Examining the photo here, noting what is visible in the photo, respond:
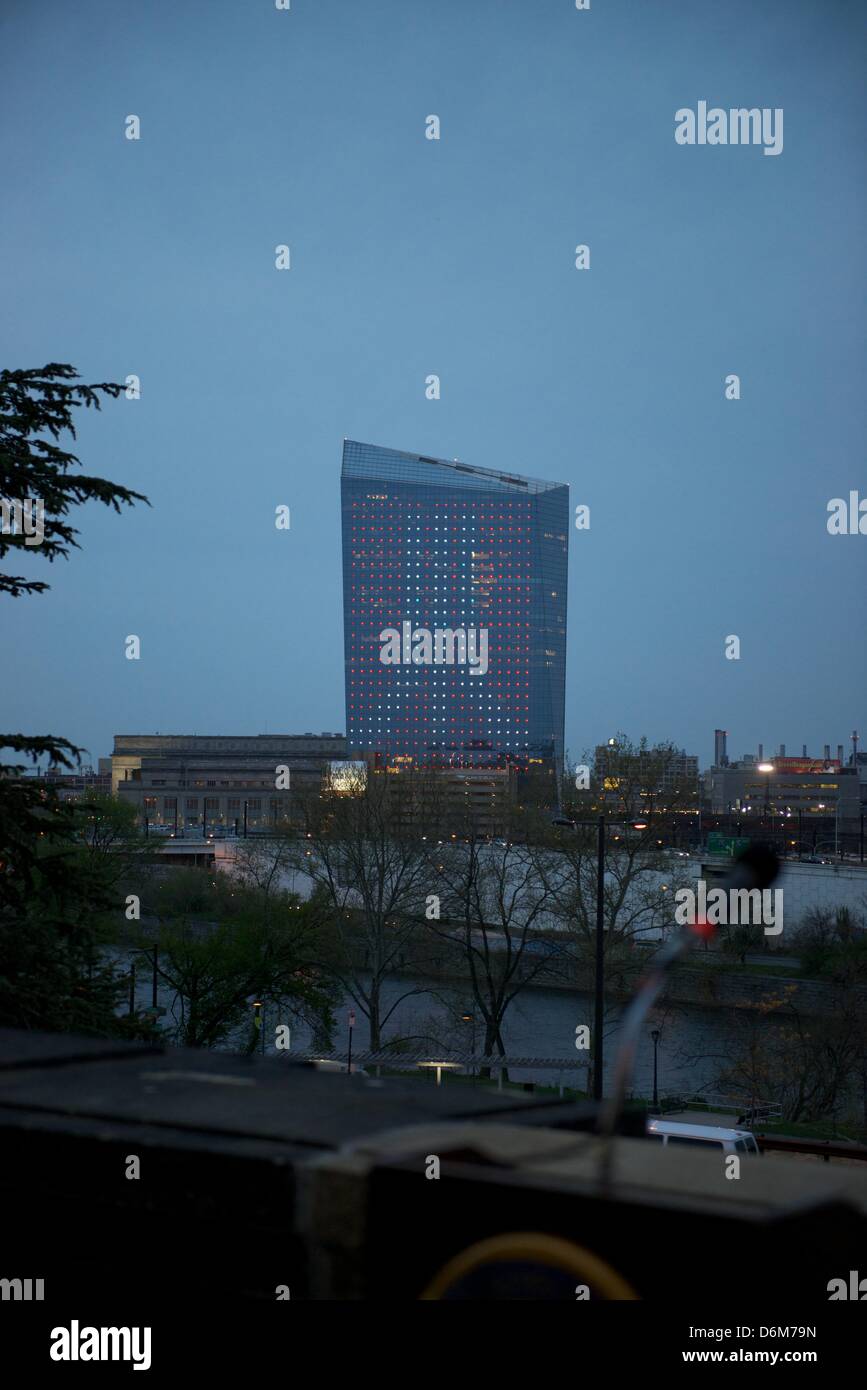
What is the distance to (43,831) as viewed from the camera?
10047 millimetres

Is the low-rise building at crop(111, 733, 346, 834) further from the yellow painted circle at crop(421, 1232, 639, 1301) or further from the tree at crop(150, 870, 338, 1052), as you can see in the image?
Result: the yellow painted circle at crop(421, 1232, 639, 1301)

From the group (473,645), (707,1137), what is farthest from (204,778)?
(707,1137)

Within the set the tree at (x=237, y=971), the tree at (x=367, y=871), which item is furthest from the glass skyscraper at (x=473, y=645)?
the tree at (x=237, y=971)

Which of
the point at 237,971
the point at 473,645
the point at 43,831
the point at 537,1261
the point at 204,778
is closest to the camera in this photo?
the point at 537,1261

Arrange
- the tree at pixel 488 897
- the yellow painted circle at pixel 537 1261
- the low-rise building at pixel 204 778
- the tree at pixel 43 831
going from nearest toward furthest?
the yellow painted circle at pixel 537 1261 < the tree at pixel 43 831 < the tree at pixel 488 897 < the low-rise building at pixel 204 778

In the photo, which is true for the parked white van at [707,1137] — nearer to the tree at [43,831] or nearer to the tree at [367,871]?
the tree at [43,831]

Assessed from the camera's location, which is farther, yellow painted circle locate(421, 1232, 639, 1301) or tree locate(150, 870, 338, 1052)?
tree locate(150, 870, 338, 1052)

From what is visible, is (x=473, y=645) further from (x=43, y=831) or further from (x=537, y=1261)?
(x=537, y=1261)

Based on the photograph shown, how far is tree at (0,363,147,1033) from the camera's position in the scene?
30.7 ft

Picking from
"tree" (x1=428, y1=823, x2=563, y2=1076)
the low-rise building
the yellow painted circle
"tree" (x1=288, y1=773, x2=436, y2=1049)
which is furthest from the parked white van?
the low-rise building

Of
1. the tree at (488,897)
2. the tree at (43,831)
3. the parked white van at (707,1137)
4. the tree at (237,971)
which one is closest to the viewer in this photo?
the tree at (43,831)

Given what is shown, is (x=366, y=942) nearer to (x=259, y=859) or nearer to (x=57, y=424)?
(x=259, y=859)

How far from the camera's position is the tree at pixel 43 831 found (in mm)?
9352
